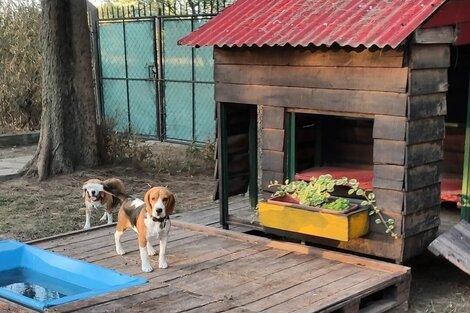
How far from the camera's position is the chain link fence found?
13070mm

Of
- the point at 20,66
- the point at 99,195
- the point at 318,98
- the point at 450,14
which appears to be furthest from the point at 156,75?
the point at 450,14

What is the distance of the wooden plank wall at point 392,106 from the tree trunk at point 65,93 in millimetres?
5351

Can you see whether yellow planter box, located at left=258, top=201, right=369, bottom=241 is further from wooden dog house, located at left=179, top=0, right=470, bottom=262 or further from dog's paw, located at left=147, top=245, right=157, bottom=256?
dog's paw, located at left=147, top=245, right=157, bottom=256

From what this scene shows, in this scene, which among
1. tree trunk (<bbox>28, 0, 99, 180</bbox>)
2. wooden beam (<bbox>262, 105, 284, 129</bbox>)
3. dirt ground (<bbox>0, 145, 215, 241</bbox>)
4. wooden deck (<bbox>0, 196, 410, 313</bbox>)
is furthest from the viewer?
tree trunk (<bbox>28, 0, 99, 180</bbox>)

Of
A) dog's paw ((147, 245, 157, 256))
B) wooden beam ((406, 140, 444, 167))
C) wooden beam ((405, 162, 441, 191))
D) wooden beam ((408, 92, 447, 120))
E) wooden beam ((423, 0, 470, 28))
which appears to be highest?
wooden beam ((423, 0, 470, 28))

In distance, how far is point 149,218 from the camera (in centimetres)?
504

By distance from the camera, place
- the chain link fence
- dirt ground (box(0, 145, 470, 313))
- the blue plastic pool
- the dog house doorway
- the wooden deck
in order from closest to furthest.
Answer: the wooden deck
the blue plastic pool
dirt ground (box(0, 145, 470, 313))
the dog house doorway
the chain link fence

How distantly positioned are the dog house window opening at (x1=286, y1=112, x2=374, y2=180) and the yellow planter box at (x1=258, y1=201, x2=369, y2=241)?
144 centimetres

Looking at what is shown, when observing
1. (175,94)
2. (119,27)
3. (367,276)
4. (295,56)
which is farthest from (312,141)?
(119,27)

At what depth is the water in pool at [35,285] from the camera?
520cm

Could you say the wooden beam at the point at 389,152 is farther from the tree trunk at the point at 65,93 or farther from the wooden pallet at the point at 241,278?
the tree trunk at the point at 65,93

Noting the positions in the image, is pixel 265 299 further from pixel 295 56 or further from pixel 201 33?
pixel 201 33

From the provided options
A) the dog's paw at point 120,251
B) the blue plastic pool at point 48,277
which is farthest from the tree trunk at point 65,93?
the dog's paw at point 120,251

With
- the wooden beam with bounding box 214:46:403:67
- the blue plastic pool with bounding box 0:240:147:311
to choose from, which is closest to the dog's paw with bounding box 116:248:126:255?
the blue plastic pool with bounding box 0:240:147:311
